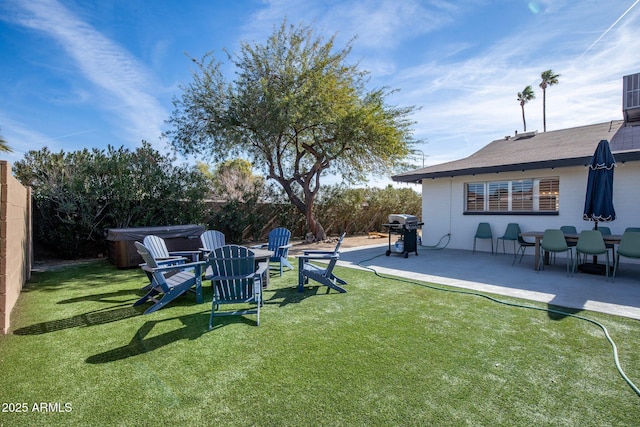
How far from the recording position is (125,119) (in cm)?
1143

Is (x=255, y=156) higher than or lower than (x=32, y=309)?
higher

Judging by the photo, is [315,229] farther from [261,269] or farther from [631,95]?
[631,95]

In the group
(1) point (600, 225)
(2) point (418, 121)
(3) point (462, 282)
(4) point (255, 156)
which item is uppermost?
(2) point (418, 121)

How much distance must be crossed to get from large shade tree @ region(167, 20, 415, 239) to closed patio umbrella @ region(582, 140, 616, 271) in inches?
212

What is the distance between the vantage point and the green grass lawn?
1.91 metres

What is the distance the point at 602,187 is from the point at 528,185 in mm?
2575

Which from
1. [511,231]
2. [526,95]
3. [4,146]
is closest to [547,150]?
[511,231]

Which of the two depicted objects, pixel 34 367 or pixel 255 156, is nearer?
pixel 34 367

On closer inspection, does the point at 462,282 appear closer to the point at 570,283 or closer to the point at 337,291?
the point at 570,283

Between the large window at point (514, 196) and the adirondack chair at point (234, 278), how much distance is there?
7.67 meters

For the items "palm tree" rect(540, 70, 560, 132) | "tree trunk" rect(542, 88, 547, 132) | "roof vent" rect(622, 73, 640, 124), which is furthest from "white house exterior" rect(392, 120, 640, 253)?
"tree trunk" rect(542, 88, 547, 132)

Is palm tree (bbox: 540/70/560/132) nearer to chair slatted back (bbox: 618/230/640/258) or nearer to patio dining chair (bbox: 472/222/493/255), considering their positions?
patio dining chair (bbox: 472/222/493/255)

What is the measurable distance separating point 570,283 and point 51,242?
11.3m

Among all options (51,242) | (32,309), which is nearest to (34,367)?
(32,309)
